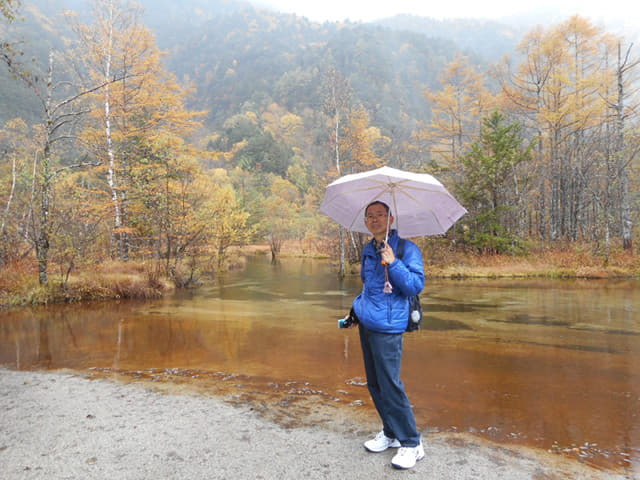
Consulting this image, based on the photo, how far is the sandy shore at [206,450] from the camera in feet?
7.91

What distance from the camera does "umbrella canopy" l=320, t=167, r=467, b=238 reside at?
277 cm

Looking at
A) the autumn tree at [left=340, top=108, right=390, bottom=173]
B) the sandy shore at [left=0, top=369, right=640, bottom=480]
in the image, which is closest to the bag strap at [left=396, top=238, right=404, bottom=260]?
the sandy shore at [left=0, top=369, right=640, bottom=480]

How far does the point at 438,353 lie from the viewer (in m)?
5.64

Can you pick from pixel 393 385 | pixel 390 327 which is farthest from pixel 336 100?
pixel 393 385

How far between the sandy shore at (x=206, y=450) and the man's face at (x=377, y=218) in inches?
60.1

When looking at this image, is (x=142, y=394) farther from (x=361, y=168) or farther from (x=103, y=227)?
(x=361, y=168)

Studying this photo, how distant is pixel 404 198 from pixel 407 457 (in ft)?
5.76

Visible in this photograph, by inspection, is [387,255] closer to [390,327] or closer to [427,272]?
[390,327]

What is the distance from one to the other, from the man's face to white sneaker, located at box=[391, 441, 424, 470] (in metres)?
1.43

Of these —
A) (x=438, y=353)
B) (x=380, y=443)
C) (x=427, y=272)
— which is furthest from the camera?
(x=427, y=272)

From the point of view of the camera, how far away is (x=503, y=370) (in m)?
4.83

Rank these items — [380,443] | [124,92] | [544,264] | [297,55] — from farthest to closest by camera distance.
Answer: [297,55] < [544,264] < [124,92] < [380,443]

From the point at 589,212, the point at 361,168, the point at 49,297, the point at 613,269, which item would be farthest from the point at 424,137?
the point at 49,297

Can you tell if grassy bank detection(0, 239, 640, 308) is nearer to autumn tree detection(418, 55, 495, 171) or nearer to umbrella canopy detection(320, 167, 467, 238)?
autumn tree detection(418, 55, 495, 171)
